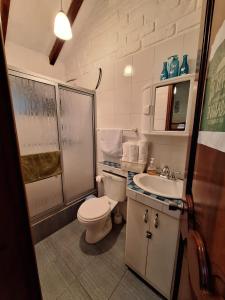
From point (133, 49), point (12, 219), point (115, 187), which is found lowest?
point (115, 187)

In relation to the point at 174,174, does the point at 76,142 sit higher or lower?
higher

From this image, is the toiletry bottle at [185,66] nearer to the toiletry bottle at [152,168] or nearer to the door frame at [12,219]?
the toiletry bottle at [152,168]

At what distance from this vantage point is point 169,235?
3.18 ft

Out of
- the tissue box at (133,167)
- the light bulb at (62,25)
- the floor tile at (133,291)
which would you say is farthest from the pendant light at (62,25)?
the floor tile at (133,291)

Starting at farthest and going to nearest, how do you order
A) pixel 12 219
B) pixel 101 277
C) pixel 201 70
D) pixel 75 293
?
pixel 101 277 < pixel 75 293 < pixel 201 70 < pixel 12 219

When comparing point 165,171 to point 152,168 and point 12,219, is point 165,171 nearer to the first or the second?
point 152,168

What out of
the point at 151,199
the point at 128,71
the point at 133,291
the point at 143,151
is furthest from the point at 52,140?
the point at 133,291

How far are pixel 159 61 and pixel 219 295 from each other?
1.63 metres

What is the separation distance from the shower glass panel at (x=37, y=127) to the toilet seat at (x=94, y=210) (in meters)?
0.54

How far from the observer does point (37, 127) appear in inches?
61.3

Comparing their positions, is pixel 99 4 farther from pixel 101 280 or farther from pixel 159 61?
pixel 101 280

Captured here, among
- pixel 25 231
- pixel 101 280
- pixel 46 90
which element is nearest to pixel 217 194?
pixel 25 231

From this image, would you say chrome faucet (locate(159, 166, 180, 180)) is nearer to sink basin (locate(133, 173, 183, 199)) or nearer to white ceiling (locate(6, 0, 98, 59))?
sink basin (locate(133, 173, 183, 199))

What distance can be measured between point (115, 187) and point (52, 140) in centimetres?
100
